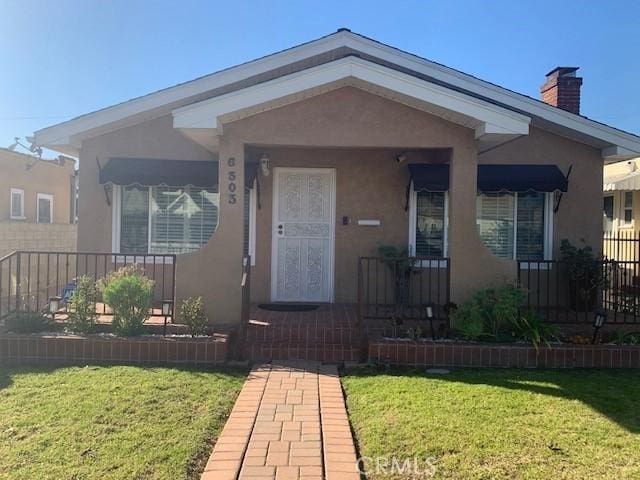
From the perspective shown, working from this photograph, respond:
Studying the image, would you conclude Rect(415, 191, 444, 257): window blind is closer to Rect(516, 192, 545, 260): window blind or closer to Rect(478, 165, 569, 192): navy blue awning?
Rect(478, 165, 569, 192): navy blue awning

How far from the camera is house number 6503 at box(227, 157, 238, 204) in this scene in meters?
6.79

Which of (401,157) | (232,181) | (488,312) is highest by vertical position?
(401,157)

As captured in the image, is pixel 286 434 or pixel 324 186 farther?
pixel 324 186

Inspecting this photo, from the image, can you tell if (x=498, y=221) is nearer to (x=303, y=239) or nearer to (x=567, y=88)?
(x=567, y=88)

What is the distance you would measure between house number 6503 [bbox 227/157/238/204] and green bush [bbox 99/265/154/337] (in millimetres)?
1460

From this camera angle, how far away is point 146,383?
528 centimetres

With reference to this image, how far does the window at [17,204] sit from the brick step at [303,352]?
39.0 ft

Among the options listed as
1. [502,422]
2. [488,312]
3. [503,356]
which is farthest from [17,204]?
[502,422]

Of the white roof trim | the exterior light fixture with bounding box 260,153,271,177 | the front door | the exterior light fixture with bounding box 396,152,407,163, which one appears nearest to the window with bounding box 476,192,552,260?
the exterior light fixture with bounding box 396,152,407,163

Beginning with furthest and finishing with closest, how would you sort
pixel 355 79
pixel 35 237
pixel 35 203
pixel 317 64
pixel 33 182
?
1. pixel 35 203
2. pixel 33 182
3. pixel 35 237
4. pixel 317 64
5. pixel 355 79

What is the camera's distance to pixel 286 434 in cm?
415

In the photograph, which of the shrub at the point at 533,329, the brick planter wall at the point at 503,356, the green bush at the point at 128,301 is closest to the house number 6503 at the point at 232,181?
the green bush at the point at 128,301

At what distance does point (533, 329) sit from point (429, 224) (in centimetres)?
307

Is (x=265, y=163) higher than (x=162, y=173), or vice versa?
(x=265, y=163)
